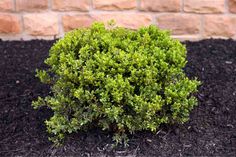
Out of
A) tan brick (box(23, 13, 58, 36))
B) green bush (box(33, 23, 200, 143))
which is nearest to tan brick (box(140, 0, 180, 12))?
tan brick (box(23, 13, 58, 36))

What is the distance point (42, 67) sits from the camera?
432 centimetres

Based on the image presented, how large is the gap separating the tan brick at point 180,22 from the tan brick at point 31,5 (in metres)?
1.12

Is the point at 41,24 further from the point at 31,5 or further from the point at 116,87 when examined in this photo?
the point at 116,87

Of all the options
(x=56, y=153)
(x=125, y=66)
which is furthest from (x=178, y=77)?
(x=56, y=153)

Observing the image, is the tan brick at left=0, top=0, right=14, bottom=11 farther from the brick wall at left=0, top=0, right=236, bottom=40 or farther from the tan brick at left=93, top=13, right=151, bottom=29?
the tan brick at left=93, top=13, right=151, bottom=29

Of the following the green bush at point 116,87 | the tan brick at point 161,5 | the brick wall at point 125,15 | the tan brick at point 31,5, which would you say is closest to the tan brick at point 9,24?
the brick wall at point 125,15

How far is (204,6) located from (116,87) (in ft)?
6.51

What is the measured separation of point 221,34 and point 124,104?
1997 mm

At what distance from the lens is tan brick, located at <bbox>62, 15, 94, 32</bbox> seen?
4.79 metres

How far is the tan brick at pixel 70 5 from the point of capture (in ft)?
15.5

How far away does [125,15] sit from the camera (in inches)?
187

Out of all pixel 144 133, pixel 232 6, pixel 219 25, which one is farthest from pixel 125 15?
pixel 144 133

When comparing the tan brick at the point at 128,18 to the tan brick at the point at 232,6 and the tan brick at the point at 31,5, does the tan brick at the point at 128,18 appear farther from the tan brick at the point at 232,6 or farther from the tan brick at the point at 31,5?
the tan brick at the point at 232,6

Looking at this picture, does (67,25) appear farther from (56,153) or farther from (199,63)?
(56,153)
